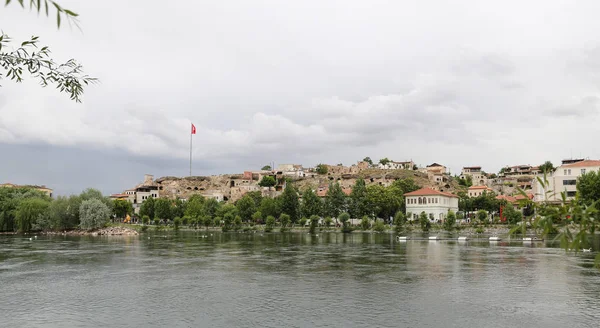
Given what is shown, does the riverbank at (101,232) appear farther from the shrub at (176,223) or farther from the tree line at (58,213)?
the shrub at (176,223)

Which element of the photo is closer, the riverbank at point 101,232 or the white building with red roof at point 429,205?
the riverbank at point 101,232

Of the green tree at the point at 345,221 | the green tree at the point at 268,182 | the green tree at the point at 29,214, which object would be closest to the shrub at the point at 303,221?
the green tree at the point at 345,221

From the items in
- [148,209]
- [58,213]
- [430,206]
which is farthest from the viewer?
[148,209]

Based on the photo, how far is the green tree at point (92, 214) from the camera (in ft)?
280

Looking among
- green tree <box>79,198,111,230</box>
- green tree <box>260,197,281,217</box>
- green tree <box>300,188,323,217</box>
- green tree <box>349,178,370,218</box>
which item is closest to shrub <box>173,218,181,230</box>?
green tree <box>260,197,281,217</box>

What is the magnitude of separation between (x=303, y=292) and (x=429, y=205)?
78.4m

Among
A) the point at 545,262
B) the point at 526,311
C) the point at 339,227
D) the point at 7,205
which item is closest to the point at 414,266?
the point at 545,262

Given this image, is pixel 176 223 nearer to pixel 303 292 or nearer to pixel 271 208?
pixel 271 208

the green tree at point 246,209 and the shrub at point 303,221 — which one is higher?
the green tree at point 246,209

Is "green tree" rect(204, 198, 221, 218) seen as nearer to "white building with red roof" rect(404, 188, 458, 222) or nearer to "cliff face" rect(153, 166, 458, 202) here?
"cliff face" rect(153, 166, 458, 202)

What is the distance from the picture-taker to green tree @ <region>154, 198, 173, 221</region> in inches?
4838

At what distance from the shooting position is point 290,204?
332ft

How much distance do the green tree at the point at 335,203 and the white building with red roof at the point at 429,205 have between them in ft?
43.4

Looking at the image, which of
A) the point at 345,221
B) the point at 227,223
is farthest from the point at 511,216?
the point at 227,223
